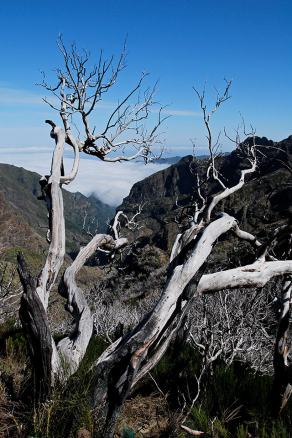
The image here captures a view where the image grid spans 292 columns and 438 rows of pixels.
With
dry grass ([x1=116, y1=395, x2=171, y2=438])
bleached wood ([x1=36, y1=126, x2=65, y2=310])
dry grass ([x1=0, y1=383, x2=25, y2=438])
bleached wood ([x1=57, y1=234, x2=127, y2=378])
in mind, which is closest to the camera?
dry grass ([x1=0, y1=383, x2=25, y2=438])

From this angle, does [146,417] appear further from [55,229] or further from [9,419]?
[55,229]

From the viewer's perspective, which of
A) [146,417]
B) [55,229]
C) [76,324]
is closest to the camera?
[146,417]

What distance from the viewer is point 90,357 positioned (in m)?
5.34

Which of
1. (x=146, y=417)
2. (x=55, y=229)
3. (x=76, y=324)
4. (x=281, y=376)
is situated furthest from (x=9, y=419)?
(x=281, y=376)

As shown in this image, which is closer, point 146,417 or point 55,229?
point 146,417

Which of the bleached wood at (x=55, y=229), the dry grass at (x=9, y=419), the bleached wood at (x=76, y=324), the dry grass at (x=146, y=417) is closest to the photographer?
the dry grass at (x=9, y=419)

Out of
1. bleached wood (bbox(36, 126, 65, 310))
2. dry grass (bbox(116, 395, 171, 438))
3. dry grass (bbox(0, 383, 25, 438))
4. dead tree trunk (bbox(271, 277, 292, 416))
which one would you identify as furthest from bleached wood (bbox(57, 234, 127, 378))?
dead tree trunk (bbox(271, 277, 292, 416))

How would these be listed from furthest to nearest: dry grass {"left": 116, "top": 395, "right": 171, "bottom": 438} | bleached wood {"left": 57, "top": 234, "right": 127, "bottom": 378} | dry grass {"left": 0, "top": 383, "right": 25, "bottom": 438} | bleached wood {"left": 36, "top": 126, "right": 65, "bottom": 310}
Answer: bleached wood {"left": 36, "top": 126, "right": 65, "bottom": 310}, bleached wood {"left": 57, "top": 234, "right": 127, "bottom": 378}, dry grass {"left": 116, "top": 395, "right": 171, "bottom": 438}, dry grass {"left": 0, "top": 383, "right": 25, "bottom": 438}

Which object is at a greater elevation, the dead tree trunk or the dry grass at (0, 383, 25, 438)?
the dead tree trunk

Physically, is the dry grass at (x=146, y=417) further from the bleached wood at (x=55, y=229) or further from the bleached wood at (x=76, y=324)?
the bleached wood at (x=55, y=229)

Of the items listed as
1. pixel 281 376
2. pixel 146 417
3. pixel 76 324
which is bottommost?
pixel 146 417

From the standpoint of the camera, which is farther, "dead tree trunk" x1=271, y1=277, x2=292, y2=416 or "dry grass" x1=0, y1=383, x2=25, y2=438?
"dead tree trunk" x1=271, y1=277, x2=292, y2=416

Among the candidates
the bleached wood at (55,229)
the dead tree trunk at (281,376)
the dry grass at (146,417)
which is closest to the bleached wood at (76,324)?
the bleached wood at (55,229)

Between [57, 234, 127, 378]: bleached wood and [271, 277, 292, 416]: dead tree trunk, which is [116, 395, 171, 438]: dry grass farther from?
[271, 277, 292, 416]: dead tree trunk
